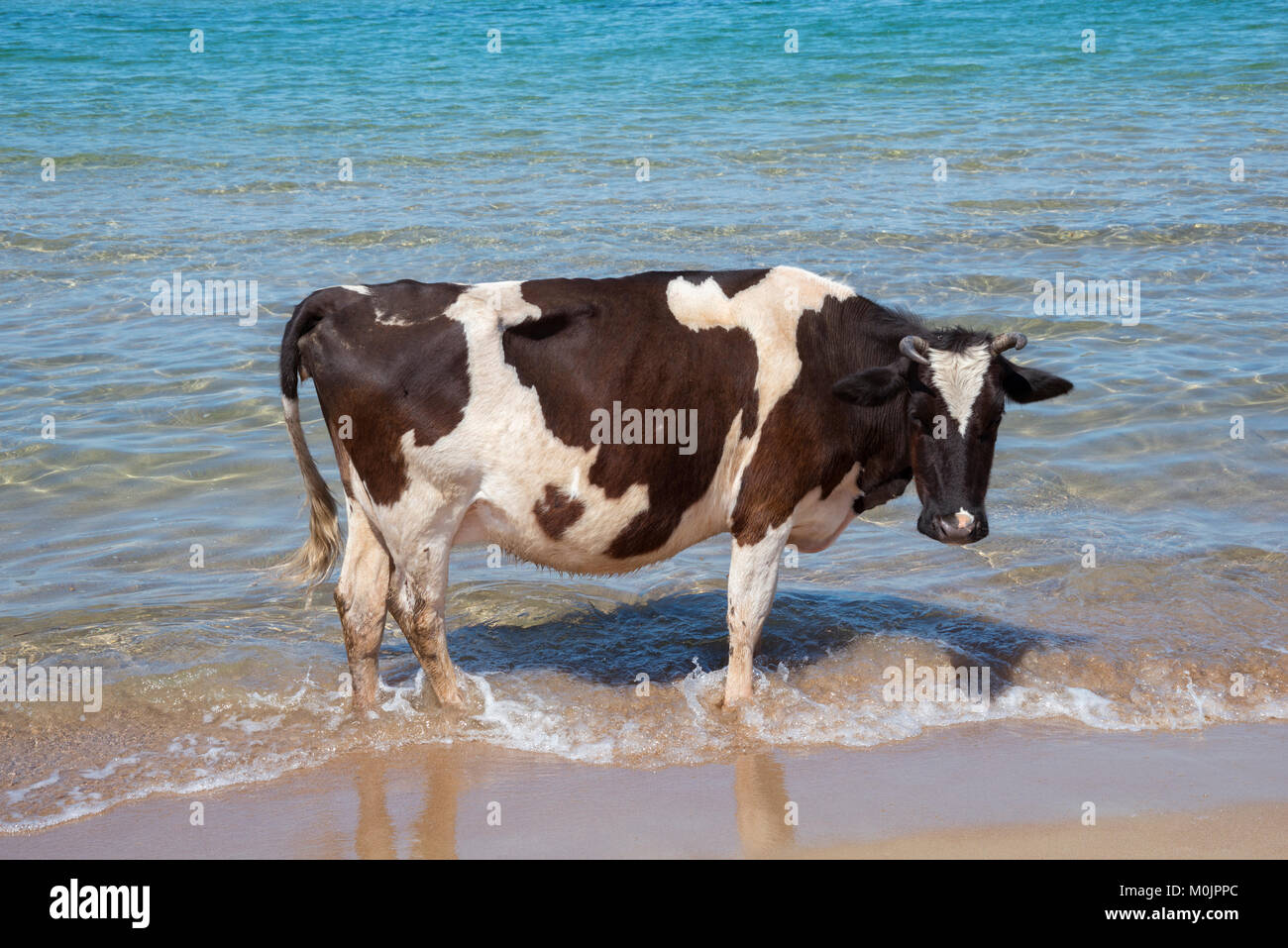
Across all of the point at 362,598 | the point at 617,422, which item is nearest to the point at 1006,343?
the point at 617,422

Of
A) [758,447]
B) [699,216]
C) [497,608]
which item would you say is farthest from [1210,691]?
[699,216]

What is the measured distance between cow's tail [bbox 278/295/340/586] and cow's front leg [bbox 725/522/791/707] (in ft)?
5.90

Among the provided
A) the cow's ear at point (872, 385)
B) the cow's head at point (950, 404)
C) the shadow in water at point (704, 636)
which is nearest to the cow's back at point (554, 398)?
the cow's ear at point (872, 385)

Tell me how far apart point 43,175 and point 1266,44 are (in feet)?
71.5

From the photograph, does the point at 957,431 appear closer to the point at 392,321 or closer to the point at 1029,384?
the point at 1029,384

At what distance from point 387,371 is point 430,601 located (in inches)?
39.9

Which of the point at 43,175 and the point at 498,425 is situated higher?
the point at 43,175

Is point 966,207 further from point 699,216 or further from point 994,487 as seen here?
point 994,487

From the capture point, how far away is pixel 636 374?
5.70 metres

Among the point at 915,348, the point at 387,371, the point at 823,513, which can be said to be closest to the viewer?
the point at 387,371

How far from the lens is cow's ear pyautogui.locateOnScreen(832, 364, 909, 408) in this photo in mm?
5711

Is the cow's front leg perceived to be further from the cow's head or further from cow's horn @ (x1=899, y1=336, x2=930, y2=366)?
cow's horn @ (x1=899, y1=336, x2=930, y2=366)

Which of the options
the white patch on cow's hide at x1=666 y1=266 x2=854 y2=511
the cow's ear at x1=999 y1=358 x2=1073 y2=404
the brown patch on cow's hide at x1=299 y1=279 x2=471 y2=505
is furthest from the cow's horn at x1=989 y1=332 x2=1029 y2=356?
the brown patch on cow's hide at x1=299 y1=279 x2=471 y2=505

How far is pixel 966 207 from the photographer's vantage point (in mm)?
15461
